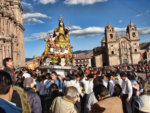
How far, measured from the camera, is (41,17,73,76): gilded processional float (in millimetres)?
15195

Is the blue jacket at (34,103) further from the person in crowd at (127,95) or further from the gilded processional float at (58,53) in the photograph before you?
the gilded processional float at (58,53)

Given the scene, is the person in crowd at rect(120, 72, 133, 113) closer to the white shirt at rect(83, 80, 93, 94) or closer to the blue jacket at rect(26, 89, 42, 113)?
the white shirt at rect(83, 80, 93, 94)

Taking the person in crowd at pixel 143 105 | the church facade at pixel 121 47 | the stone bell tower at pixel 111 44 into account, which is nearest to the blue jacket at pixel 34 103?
the person in crowd at pixel 143 105

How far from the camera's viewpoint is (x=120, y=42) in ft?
220

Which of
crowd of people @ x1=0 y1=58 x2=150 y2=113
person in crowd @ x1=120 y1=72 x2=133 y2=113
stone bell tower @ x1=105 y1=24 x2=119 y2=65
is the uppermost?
stone bell tower @ x1=105 y1=24 x2=119 y2=65

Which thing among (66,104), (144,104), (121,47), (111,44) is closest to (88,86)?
(66,104)

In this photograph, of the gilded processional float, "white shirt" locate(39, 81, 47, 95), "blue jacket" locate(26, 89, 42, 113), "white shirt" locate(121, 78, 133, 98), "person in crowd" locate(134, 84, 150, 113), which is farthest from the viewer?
the gilded processional float

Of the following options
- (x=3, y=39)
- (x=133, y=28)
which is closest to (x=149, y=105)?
(x=3, y=39)

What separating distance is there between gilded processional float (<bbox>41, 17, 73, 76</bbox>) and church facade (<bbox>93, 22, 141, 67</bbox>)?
158 ft

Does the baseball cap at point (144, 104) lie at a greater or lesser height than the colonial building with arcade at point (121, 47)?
lesser

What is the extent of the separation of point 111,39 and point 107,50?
472cm

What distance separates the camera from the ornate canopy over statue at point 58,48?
15883 mm

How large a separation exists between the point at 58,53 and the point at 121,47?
54.4 metres

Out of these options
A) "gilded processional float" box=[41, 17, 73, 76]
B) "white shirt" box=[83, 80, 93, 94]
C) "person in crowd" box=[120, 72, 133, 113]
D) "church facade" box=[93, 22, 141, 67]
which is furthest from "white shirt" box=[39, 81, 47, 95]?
"church facade" box=[93, 22, 141, 67]
